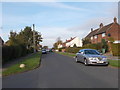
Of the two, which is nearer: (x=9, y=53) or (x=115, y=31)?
(x=9, y=53)

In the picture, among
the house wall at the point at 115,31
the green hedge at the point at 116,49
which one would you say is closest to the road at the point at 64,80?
the green hedge at the point at 116,49

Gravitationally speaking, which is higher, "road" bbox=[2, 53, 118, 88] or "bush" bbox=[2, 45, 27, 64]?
"bush" bbox=[2, 45, 27, 64]

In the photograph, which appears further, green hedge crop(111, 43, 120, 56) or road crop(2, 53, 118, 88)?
green hedge crop(111, 43, 120, 56)

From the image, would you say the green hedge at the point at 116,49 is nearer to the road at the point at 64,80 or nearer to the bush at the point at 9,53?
the bush at the point at 9,53

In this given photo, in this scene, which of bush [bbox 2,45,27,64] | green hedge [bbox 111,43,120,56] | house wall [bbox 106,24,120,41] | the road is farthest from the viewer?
house wall [bbox 106,24,120,41]

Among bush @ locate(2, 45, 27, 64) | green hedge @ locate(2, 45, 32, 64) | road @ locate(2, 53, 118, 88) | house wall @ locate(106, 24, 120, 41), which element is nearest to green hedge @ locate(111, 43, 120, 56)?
green hedge @ locate(2, 45, 32, 64)

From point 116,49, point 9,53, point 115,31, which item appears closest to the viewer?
point 9,53

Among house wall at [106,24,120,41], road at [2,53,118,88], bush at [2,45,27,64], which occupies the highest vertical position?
house wall at [106,24,120,41]

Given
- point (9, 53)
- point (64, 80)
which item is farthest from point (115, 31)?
point (64, 80)

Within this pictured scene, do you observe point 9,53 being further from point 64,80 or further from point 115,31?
point 115,31

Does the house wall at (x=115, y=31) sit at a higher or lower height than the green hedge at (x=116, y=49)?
higher

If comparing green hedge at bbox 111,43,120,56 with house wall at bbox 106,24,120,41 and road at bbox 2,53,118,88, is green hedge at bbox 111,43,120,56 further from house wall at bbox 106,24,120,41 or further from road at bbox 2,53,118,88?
house wall at bbox 106,24,120,41

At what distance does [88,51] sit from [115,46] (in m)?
13.9

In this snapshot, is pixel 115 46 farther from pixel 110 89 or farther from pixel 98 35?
pixel 98 35
